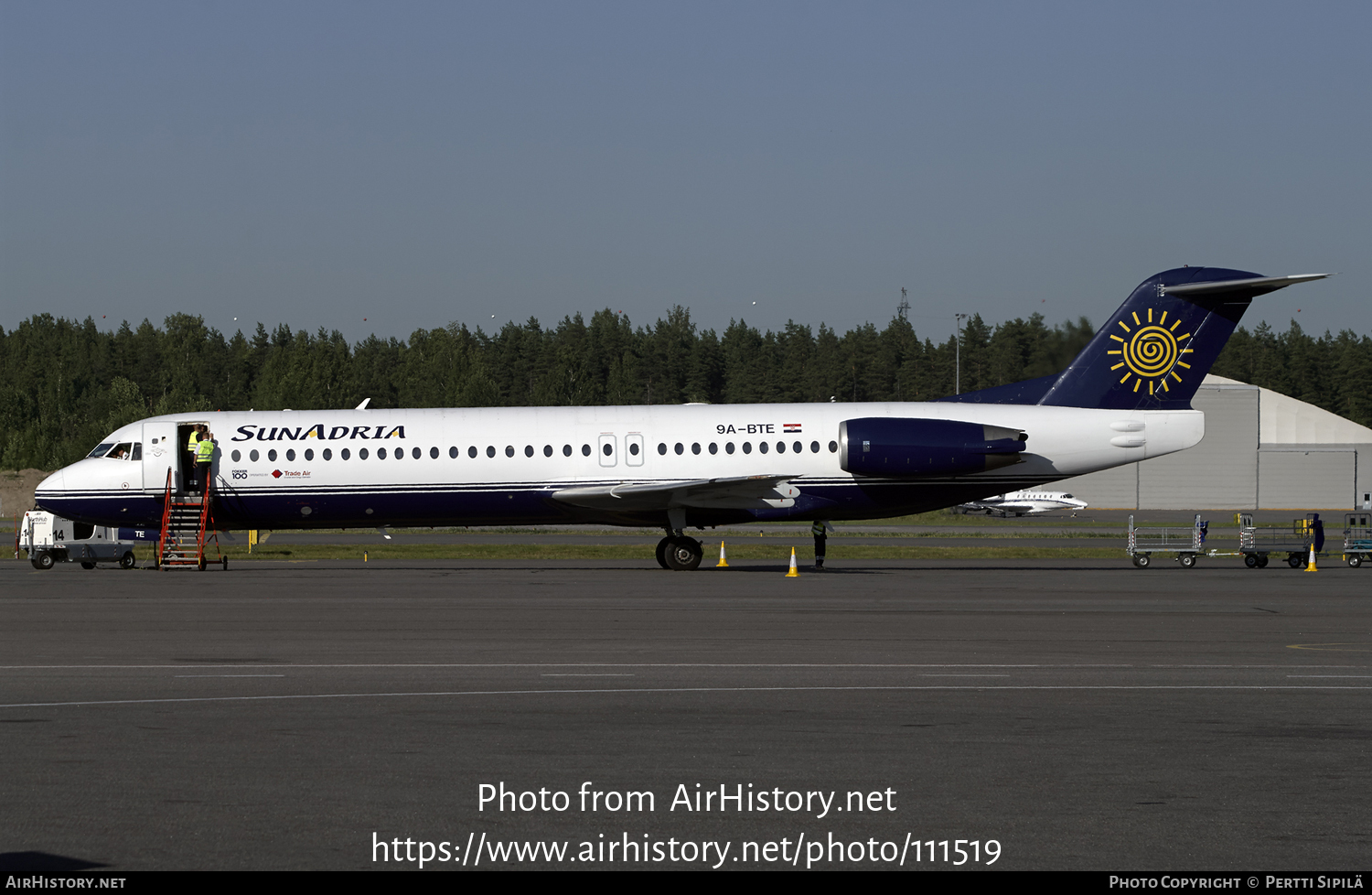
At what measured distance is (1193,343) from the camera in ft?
101

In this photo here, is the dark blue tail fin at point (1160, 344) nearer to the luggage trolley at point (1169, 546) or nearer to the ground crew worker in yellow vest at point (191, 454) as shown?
the luggage trolley at point (1169, 546)

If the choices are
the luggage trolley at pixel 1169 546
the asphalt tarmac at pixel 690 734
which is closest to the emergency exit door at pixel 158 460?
the asphalt tarmac at pixel 690 734

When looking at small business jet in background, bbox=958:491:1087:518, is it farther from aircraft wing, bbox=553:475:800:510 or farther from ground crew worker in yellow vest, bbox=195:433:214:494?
ground crew worker in yellow vest, bbox=195:433:214:494

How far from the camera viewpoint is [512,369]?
143m

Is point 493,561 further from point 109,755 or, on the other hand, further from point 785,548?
point 109,755

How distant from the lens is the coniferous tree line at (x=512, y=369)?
112m

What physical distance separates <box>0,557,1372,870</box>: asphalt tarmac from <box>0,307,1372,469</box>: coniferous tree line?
269 ft

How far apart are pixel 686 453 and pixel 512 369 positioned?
374ft

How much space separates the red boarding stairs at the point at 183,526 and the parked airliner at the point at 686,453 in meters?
0.33

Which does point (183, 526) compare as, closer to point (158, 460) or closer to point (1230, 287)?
point (158, 460)

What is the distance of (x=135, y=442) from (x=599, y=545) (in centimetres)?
1345

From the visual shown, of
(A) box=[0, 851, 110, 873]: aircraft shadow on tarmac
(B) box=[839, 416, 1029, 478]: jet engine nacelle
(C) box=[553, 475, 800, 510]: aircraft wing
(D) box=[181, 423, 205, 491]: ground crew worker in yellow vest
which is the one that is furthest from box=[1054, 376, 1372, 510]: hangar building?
(A) box=[0, 851, 110, 873]: aircraft shadow on tarmac

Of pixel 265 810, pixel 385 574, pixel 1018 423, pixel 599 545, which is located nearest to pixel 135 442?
pixel 385 574

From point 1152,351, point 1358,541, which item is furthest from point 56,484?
point 1358,541
